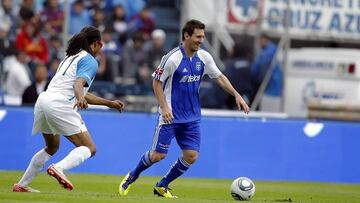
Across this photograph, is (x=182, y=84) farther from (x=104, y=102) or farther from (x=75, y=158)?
(x=75, y=158)

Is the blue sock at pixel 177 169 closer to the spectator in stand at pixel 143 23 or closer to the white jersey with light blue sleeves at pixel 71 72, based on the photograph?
the white jersey with light blue sleeves at pixel 71 72

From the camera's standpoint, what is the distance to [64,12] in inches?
916

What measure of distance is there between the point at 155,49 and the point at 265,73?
9.26 feet

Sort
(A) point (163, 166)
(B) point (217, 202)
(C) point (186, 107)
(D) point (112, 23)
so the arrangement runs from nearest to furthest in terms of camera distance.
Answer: (B) point (217, 202)
(C) point (186, 107)
(A) point (163, 166)
(D) point (112, 23)

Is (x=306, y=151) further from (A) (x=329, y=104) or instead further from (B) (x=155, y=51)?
(B) (x=155, y=51)

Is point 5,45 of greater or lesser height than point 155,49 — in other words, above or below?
above

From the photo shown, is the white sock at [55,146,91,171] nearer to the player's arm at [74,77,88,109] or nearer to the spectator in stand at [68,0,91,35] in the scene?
the player's arm at [74,77,88,109]

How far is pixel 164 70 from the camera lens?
13.7 m

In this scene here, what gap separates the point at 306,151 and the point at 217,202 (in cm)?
957

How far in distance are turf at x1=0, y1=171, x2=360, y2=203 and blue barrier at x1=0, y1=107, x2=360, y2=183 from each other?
1.20 m

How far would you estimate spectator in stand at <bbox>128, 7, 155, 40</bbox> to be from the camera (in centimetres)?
2508

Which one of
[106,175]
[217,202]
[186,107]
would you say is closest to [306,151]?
[106,175]

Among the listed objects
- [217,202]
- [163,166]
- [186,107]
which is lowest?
[163,166]

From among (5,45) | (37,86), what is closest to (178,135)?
(37,86)
